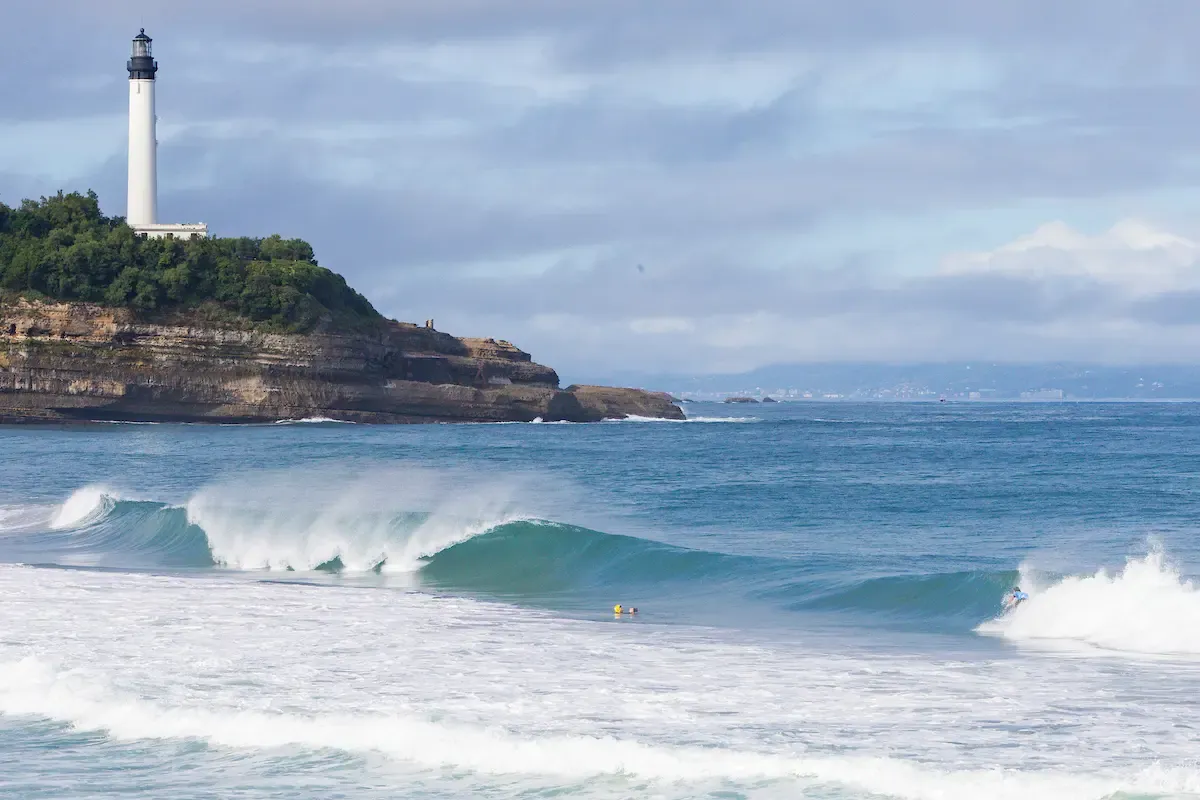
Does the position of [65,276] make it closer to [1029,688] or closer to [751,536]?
[751,536]

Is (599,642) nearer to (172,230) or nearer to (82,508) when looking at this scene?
(82,508)

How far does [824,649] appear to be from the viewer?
15.0m

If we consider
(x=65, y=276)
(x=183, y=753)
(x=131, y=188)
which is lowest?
(x=183, y=753)

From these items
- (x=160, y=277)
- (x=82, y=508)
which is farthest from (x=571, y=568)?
(x=160, y=277)

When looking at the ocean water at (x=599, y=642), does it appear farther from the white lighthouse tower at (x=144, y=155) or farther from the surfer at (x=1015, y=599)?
the white lighthouse tower at (x=144, y=155)

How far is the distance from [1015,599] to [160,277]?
70.4m

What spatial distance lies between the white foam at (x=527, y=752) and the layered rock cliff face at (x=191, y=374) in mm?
68871

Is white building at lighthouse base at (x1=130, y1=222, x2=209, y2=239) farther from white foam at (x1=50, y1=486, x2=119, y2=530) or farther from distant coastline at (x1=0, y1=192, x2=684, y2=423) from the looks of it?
white foam at (x1=50, y1=486, x2=119, y2=530)

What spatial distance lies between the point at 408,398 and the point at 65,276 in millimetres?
21232

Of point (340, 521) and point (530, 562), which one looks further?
point (340, 521)

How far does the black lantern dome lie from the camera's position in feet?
281

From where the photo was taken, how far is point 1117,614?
16406mm

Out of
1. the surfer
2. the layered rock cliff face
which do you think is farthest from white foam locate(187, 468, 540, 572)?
the layered rock cliff face

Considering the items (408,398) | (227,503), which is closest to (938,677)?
(227,503)
